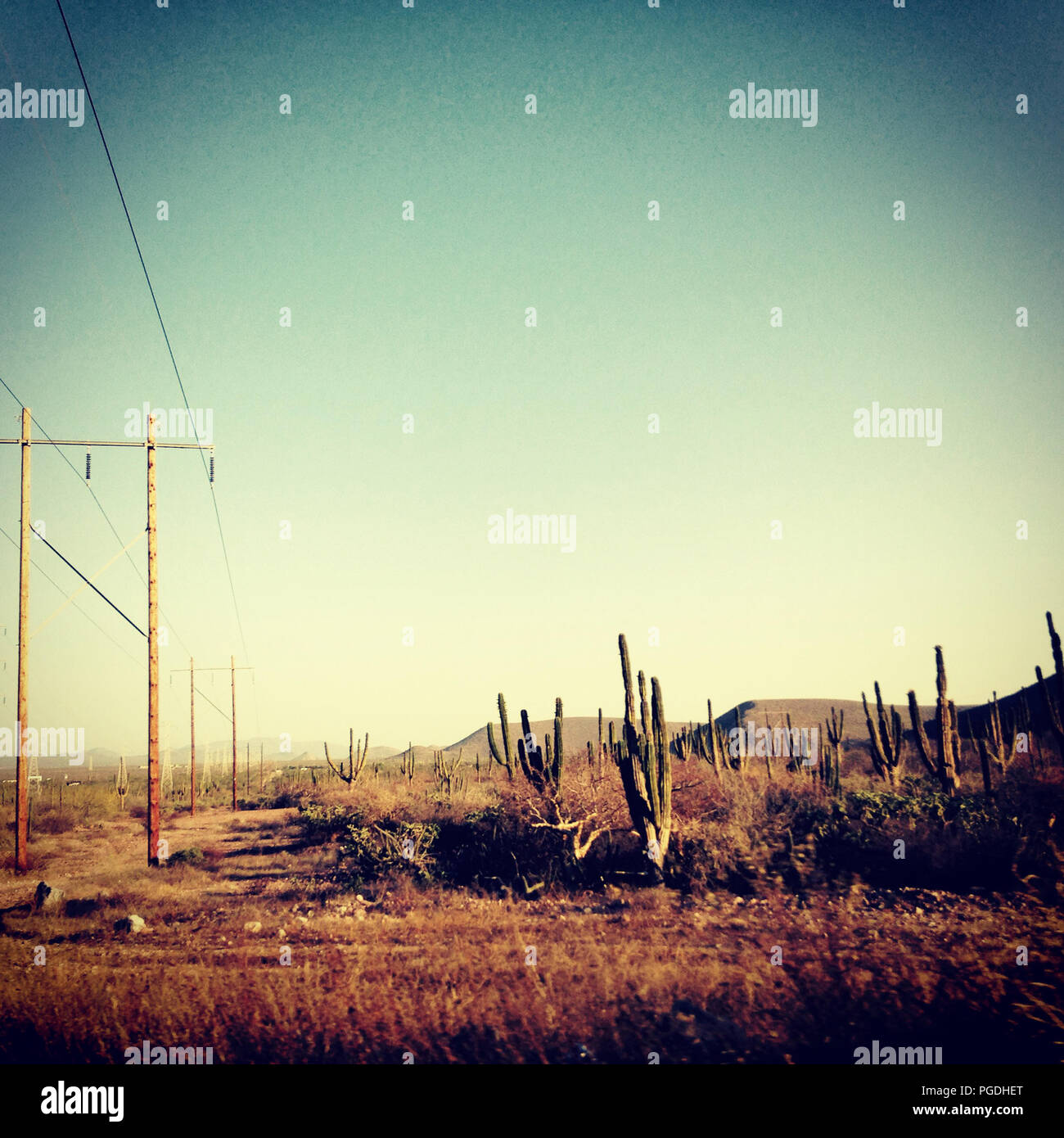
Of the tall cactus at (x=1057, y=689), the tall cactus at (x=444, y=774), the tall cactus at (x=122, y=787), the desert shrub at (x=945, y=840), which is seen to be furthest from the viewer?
the tall cactus at (x=122, y=787)

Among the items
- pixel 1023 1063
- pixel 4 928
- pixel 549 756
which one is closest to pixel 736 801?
pixel 549 756

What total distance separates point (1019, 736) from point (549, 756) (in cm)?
2031

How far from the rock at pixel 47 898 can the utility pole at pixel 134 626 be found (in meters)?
1.94

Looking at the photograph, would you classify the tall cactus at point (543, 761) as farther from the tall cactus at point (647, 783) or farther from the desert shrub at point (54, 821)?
the desert shrub at point (54, 821)

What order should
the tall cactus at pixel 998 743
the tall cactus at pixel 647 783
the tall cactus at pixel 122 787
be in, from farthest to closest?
the tall cactus at pixel 122 787 < the tall cactus at pixel 998 743 < the tall cactus at pixel 647 783

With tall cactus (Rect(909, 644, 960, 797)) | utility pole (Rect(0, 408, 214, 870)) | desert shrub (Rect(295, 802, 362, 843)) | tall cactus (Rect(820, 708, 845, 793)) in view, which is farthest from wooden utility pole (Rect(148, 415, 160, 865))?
tall cactus (Rect(909, 644, 960, 797))

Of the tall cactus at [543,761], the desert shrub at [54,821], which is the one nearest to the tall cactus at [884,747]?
the tall cactus at [543,761]

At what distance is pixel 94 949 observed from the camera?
9797 mm

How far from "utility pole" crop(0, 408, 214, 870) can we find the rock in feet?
6.36

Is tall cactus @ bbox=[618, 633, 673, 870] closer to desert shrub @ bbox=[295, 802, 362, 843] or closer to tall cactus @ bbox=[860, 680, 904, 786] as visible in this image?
desert shrub @ bbox=[295, 802, 362, 843]

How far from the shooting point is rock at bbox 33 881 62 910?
→ 1196 centimetres

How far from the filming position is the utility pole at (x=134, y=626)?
13812 millimetres

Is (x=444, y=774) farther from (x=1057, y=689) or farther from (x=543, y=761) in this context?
(x=1057, y=689)
